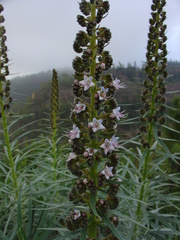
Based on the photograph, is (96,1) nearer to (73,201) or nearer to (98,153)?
(98,153)

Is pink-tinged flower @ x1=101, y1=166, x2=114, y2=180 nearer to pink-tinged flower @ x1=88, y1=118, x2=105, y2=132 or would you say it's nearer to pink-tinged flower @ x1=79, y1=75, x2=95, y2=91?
pink-tinged flower @ x1=88, y1=118, x2=105, y2=132

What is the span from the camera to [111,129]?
199 centimetres

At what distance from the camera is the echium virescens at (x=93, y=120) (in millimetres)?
1925

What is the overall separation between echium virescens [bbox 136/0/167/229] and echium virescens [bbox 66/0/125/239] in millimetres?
1203

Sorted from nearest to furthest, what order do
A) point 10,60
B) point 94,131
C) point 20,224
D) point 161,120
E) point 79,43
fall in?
point 94,131 → point 79,43 → point 20,224 → point 161,120 → point 10,60

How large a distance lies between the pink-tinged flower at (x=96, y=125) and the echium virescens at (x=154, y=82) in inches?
51.0

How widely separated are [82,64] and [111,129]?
50 centimetres

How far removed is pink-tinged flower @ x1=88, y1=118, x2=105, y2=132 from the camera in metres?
1.89

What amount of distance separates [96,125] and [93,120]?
4cm

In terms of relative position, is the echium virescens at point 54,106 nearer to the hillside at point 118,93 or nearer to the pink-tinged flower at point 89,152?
the hillside at point 118,93

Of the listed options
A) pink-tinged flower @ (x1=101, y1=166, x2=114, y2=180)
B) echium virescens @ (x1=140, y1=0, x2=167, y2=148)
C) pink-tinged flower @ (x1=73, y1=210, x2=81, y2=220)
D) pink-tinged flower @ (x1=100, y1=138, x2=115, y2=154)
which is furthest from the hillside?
pink-tinged flower @ (x1=73, y1=210, x2=81, y2=220)

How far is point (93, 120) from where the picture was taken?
1.90 meters

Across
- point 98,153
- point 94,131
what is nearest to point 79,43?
point 94,131

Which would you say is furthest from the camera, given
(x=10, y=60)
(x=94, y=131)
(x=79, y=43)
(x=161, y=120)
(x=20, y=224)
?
(x=10, y=60)
